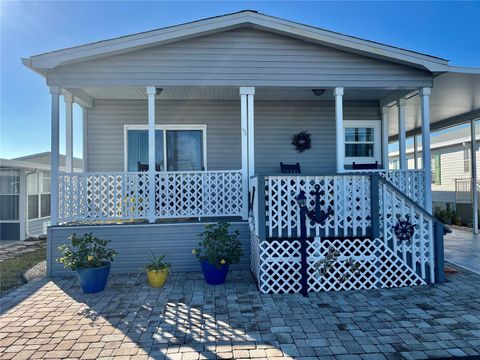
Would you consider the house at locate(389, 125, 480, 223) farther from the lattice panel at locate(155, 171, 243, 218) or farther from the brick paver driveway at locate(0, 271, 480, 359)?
the lattice panel at locate(155, 171, 243, 218)

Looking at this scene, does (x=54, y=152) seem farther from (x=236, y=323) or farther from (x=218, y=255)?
(x=236, y=323)

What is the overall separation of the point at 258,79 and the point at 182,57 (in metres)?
1.42

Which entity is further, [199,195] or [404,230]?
[199,195]

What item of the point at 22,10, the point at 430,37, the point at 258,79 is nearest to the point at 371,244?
the point at 258,79

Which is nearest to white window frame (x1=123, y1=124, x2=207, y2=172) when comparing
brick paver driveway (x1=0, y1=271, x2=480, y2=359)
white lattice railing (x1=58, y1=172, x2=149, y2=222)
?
white lattice railing (x1=58, y1=172, x2=149, y2=222)

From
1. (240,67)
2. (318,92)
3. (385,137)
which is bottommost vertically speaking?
(385,137)

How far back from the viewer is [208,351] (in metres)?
2.77

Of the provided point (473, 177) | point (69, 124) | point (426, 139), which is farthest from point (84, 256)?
point (473, 177)

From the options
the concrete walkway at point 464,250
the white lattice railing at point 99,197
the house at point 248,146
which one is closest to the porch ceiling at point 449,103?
the house at point 248,146

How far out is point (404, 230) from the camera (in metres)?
4.63

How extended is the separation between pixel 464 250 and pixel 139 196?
6.91 m

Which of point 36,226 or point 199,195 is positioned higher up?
point 199,195

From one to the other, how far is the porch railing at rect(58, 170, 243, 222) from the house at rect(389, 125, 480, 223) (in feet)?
31.4

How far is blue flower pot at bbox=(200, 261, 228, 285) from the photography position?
4.64 meters
